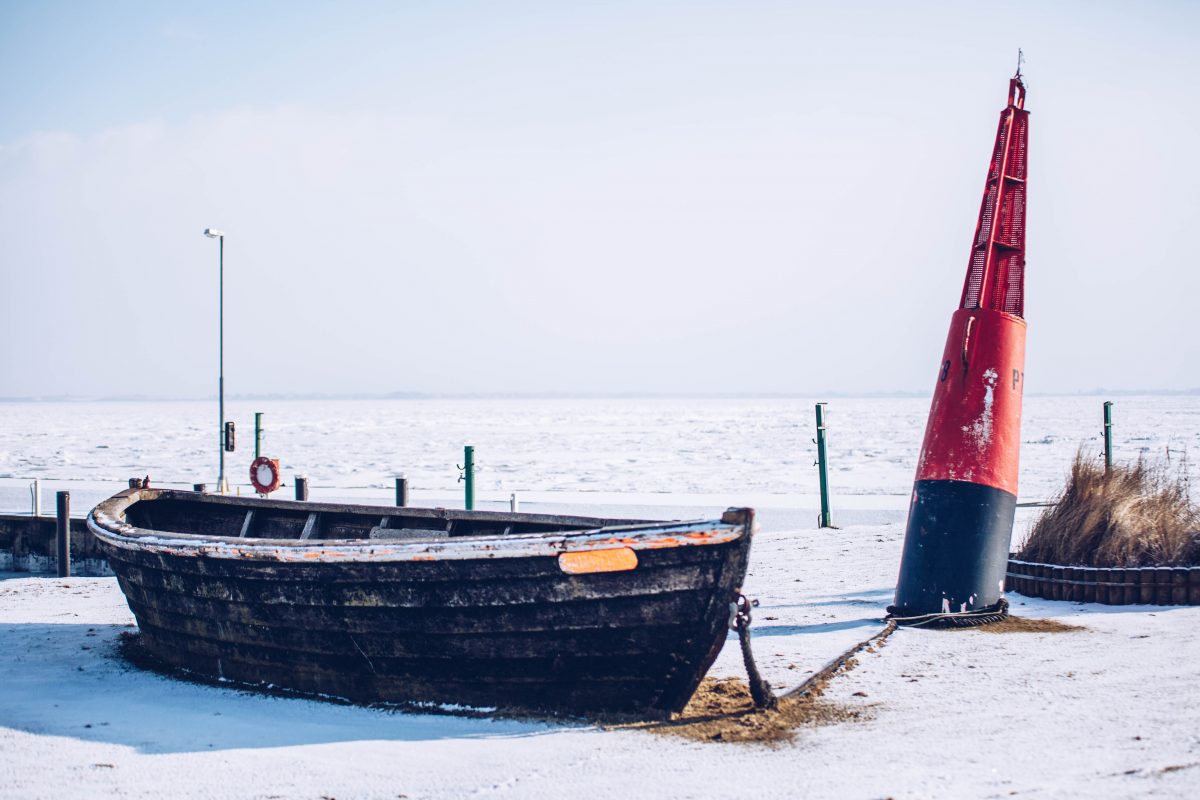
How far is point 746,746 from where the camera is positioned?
17.8 ft

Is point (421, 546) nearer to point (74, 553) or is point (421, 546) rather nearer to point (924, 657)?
point (924, 657)

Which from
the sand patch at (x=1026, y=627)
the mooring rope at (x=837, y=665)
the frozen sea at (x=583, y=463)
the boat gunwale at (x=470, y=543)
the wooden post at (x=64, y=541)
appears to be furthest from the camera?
the frozen sea at (x=583, y=463)

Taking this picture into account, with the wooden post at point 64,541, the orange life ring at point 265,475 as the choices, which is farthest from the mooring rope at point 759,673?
the orange life ring at point 265,475

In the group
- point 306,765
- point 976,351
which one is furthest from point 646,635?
point 976,351

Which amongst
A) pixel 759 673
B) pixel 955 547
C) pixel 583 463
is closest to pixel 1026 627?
pixel 955 547

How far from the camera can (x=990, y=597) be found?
302 inches

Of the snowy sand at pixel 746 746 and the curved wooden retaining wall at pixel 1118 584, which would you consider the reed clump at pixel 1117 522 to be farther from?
the snowy sand at pixel 746 746

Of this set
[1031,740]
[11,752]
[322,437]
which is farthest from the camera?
[322,437]

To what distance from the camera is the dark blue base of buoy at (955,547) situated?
7.38 m

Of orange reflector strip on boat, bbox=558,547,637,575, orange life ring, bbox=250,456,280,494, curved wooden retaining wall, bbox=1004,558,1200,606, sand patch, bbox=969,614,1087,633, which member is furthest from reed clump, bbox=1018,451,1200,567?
orange life ring, bbox=250,456,280,494

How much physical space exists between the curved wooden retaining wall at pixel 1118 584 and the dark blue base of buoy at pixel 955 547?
117cm

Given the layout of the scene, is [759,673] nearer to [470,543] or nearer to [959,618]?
[470,543]

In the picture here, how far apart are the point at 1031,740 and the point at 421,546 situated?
3.36 metres

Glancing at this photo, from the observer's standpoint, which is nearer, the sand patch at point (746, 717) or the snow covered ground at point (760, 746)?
the snow covered ground at point (760, 746)
